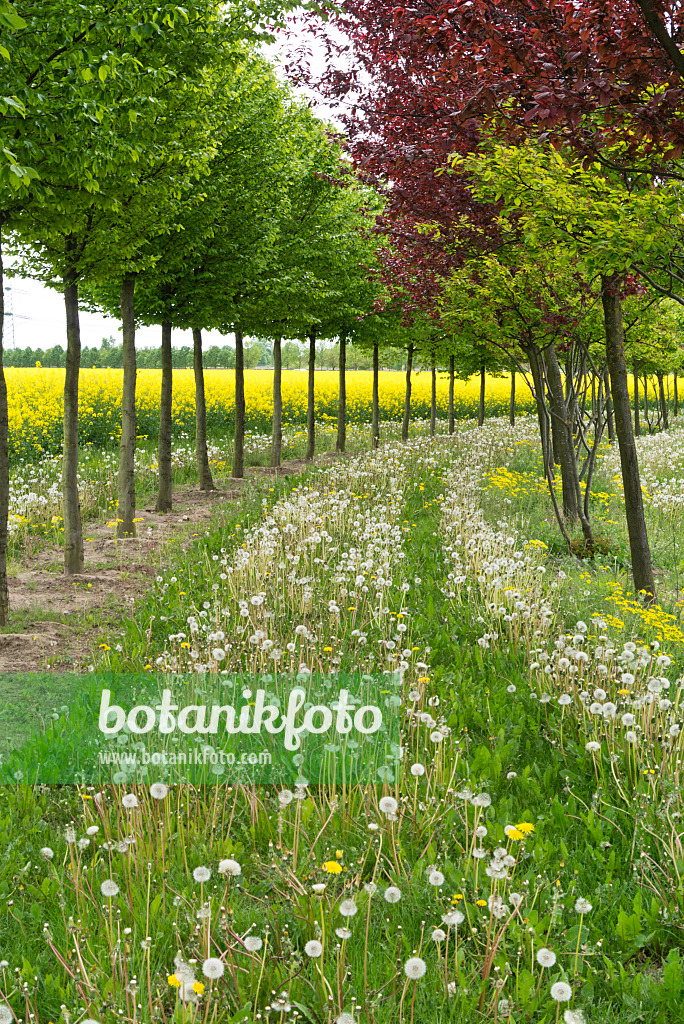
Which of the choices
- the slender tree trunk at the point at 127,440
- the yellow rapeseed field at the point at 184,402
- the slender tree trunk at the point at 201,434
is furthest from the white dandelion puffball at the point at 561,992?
the yellow rapeseed field at the point at 184,402

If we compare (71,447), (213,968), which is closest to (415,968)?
(213,968)

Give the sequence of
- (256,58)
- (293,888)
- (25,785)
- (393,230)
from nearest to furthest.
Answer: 1. (293,888)
2. (25,785)
3. (393,230)
4. (256,58)

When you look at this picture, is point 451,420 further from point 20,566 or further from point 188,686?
point 188,686

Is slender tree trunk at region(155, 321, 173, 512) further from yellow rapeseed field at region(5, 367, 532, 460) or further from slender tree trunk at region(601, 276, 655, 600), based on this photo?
slender tree trunk at region(601, 276, 655, 600)

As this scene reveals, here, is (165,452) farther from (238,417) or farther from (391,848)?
(391,848)

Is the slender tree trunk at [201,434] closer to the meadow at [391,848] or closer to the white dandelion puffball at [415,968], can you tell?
the meadow at [391,848]

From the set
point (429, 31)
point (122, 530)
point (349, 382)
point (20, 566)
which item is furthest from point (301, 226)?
point (349, 382)

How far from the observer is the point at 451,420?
2756cm

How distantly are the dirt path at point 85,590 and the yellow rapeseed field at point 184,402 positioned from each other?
6.82 meters

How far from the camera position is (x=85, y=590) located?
8.53m

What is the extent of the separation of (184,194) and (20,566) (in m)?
5.66

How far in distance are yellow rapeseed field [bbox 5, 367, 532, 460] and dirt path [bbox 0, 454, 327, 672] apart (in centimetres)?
682

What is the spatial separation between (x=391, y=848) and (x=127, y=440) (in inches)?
346

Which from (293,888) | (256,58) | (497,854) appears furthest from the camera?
(256,58)
